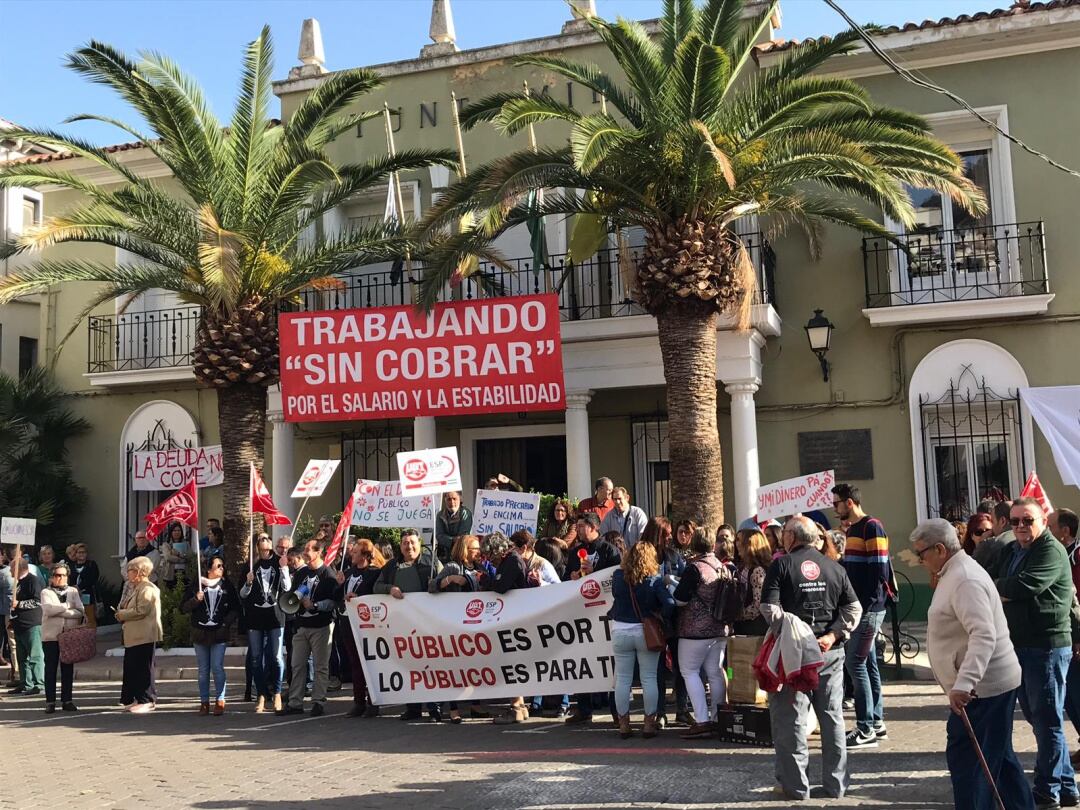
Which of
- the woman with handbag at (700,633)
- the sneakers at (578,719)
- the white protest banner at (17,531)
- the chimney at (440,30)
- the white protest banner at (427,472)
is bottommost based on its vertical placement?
the sneakers at (578,719)

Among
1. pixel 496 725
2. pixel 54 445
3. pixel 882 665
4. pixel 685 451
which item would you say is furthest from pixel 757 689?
pixel 54 445

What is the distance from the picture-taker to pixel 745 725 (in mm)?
8641

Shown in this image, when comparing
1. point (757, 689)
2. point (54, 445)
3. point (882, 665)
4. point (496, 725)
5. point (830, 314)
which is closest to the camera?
point (757, 689)

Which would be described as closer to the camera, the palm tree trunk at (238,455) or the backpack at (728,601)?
the backpack at (728,601)

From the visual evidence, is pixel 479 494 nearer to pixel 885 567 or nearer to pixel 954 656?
pixel 885 567

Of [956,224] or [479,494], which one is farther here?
[956,224]

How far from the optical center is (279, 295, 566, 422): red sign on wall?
1567 cm

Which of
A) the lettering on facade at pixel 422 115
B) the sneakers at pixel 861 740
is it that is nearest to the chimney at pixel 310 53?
the lettering on facade at pixel 422 115

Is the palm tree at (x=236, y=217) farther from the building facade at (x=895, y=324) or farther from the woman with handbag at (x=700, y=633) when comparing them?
the woman with handbag at (x=700, y=633)

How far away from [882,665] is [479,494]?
4.86m

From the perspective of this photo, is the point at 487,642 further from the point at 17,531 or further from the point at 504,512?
the point at 17,531

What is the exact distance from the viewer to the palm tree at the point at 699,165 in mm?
12992

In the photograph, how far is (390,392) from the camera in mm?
16234

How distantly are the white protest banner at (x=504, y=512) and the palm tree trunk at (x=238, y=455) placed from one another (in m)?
4.12
